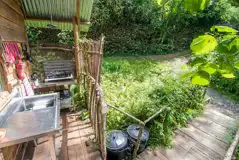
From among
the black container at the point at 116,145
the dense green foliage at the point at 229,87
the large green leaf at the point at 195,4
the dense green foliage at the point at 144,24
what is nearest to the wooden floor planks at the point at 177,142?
the black container at the point at 116,145

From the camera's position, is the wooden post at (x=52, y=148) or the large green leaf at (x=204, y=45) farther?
the wooden post at (x=52, y=148)

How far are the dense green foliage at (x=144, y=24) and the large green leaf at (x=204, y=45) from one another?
10.1 metres

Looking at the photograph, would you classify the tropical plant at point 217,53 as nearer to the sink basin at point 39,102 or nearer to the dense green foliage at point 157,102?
the sink basin at point 39,102

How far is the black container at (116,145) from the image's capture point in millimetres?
3066

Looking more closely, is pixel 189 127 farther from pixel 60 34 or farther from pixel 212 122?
pixel 60 34

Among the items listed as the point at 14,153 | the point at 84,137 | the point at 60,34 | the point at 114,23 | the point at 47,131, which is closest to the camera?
the point at 47,131

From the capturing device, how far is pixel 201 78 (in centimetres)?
63

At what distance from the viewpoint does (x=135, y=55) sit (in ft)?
35.6

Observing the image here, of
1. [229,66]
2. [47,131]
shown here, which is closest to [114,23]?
[47,131]

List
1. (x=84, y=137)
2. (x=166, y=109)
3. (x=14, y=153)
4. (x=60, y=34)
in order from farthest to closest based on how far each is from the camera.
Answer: (x=60, y=34) < (x=166, y=109) < (x=84, y=137) < (x=14, y=153)

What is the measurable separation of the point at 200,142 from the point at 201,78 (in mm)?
3975

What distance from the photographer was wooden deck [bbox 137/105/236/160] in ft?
11.2

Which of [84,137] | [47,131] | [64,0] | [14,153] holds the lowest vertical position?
[84,137]

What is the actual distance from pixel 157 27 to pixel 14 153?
11.2 m
